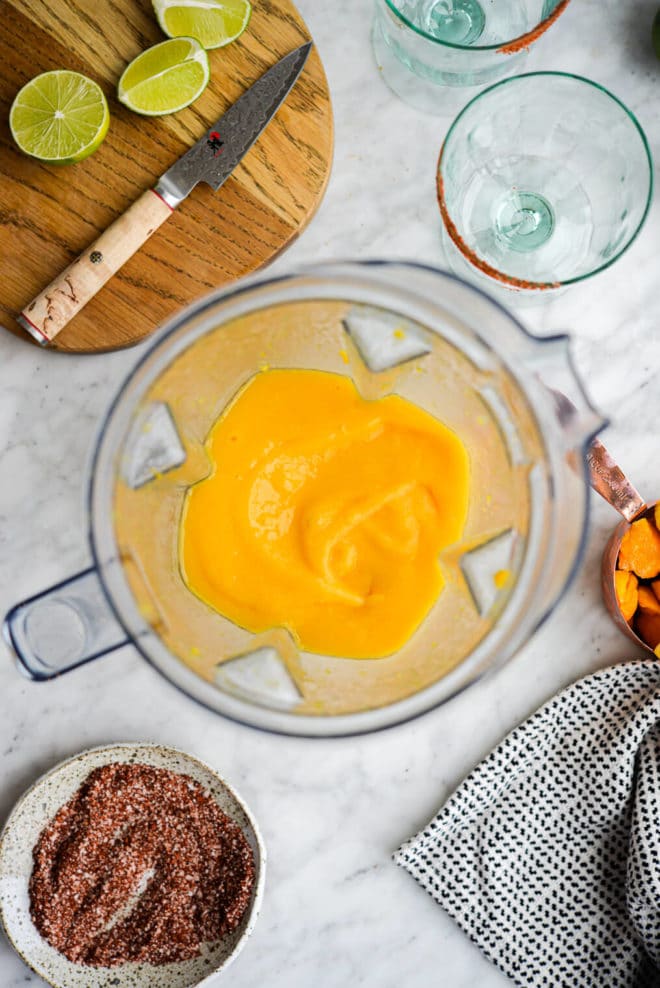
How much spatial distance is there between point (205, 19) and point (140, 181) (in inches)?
7.6

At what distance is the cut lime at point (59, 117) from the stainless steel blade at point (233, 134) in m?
0.10

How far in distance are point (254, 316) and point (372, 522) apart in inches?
9.9

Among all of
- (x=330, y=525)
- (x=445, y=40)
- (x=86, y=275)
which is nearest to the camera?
(x=330, y=525)

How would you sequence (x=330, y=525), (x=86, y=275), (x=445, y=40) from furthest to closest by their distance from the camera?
1. (x=445, y=40)
2. (x=86, y=275)
3. (x=330, y=525)

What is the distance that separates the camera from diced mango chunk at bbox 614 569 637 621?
114cm

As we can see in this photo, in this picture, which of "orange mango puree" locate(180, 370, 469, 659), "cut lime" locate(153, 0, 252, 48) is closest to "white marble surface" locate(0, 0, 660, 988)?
"cut lime" locate(153, 0, 252, 48)

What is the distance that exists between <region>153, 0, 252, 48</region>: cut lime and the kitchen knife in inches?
2.4

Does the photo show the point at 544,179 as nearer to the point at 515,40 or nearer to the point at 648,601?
the point at 515,40

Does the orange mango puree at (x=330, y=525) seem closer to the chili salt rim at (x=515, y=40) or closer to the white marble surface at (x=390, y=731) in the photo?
the white marble surface at (x=390, y=731)

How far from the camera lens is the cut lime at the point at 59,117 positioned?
41.4 inches

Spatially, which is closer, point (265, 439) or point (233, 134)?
point (265, 439)

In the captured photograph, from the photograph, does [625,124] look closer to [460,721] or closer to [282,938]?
[460,721]

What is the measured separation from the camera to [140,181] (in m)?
1.09

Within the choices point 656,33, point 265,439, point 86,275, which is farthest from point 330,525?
point 656,33
